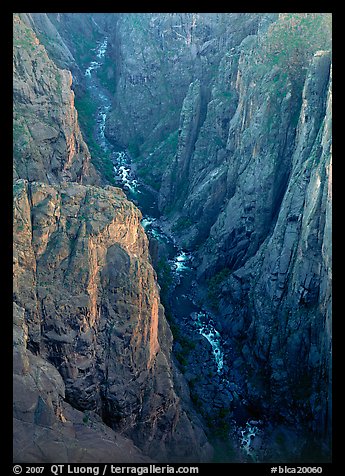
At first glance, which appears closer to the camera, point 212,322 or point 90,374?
point 90,374

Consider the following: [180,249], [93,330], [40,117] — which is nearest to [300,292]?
[93,330]

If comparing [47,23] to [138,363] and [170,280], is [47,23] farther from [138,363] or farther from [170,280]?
[138,363]

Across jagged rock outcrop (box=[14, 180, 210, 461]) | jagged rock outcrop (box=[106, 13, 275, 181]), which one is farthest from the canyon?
jagged rock outcrop (box=[106, 13, 275, 181])

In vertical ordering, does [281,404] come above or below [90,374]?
above

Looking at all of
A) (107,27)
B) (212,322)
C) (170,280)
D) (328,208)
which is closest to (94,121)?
(107,27)

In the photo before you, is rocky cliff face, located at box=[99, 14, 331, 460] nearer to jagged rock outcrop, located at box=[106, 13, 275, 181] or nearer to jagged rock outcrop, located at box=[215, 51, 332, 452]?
jagged rock outcrop, located at box=[215, 51, 332, 452]

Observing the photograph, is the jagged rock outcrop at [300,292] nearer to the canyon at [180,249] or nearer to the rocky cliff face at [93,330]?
the canyon at [180,249]
